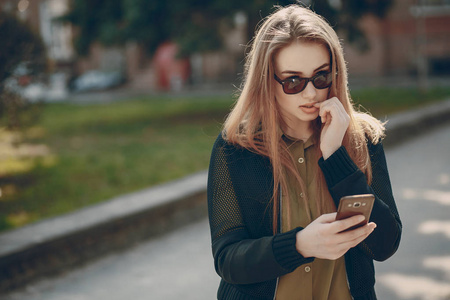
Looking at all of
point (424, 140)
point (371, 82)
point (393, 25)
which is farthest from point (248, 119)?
point (393, 25)

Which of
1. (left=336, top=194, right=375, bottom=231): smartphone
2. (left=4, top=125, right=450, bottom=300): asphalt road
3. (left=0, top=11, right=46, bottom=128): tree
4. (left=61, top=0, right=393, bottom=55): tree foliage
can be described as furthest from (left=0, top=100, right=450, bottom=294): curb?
(left=61, top=0, right=393, bottom=55): tree foliage

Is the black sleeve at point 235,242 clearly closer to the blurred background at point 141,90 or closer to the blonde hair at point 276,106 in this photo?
the blonde hair at point 276,106

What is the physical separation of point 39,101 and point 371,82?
57.7 ft

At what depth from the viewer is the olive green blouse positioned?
1906 millimetres

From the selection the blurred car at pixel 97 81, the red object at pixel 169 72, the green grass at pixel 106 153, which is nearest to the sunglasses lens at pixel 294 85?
the green grass at pixel 106 153

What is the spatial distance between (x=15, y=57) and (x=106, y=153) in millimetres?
3074

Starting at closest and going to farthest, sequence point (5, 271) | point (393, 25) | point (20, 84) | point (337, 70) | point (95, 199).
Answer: point (337, 70)
point (5, 271)
point (95, 199)
point (20, 84)
point (393, 25)

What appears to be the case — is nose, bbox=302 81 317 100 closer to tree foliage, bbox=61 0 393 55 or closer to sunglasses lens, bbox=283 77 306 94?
sunglasses lens, bbox=283 77 306 94

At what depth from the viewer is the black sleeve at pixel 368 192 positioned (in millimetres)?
1843

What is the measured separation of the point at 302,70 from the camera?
1939mm

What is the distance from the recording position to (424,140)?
1019cm

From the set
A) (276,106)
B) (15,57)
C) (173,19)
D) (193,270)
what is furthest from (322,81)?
(173,19)

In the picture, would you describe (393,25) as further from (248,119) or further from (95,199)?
(248,119)

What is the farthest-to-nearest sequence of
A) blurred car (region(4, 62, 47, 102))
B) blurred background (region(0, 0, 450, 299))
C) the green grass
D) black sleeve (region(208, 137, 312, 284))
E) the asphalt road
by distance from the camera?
blurred background (region(0, 0, 450, 299)), blurred car (region(4, 62, 47, 102)), the green grass, the asphalt road, black sleeve (region(208, 137, 312, 284))
